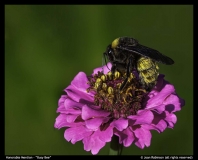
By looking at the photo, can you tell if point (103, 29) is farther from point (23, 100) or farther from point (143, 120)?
point (143, 120)

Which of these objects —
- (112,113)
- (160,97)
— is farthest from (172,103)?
(112,113)

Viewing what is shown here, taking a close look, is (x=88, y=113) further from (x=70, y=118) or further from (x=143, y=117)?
(x=143, y=117)

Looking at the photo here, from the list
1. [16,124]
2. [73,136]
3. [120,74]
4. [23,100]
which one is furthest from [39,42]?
[73,136]

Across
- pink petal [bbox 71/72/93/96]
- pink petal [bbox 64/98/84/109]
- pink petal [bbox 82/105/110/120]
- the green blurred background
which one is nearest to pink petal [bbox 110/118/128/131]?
pink petal [bbox 82/105/110/120]

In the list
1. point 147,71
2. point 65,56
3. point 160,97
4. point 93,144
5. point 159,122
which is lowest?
point 93,144

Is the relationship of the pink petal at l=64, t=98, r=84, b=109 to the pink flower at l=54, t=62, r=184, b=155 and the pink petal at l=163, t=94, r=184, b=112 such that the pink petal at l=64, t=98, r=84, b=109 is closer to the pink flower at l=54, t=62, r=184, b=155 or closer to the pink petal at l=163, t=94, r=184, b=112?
the pink flower at l=54, t=62, r=184, b=155
